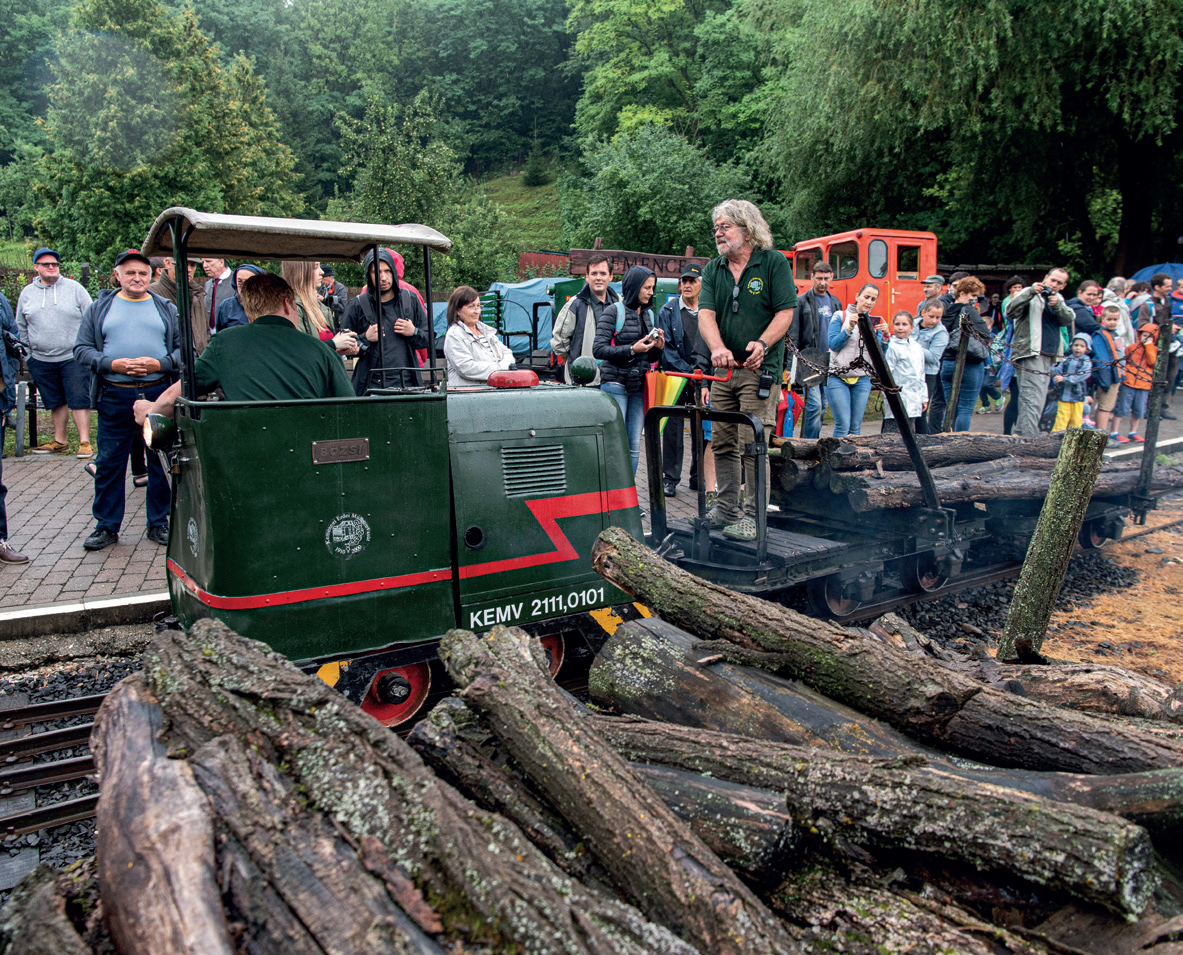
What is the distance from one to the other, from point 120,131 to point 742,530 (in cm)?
2701

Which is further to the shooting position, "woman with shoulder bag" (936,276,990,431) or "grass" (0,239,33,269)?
"grass" (0,239,33,269)

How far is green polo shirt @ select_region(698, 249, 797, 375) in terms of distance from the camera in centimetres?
502

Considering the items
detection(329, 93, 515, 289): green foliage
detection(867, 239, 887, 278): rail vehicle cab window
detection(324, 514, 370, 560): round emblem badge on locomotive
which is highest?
detection(329, 93, 515, 289): green foliage

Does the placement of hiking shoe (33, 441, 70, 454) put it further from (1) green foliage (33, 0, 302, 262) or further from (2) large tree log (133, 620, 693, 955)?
(1) green foliage (33, 0, 302, 262)

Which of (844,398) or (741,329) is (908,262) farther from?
(741,329)

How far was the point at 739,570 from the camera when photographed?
16.4ft

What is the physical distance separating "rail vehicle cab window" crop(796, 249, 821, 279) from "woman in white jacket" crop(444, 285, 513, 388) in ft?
45.2

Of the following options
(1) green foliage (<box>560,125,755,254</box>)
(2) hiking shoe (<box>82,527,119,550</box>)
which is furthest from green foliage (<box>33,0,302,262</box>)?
(2) hiking shoe (<box>82,527,119,550</box>)

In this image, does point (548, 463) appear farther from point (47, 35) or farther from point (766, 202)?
point (47, 35)

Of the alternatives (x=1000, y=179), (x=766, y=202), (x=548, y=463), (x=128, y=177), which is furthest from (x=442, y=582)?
(x=766, y=202)

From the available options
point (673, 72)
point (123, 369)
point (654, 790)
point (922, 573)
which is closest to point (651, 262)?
point (922, 573)

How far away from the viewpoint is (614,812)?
6.39 feet

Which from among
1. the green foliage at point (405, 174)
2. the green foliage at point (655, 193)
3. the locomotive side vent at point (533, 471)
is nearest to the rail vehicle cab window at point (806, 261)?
the green foliage at point (405, 174)

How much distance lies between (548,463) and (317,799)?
2.34m
